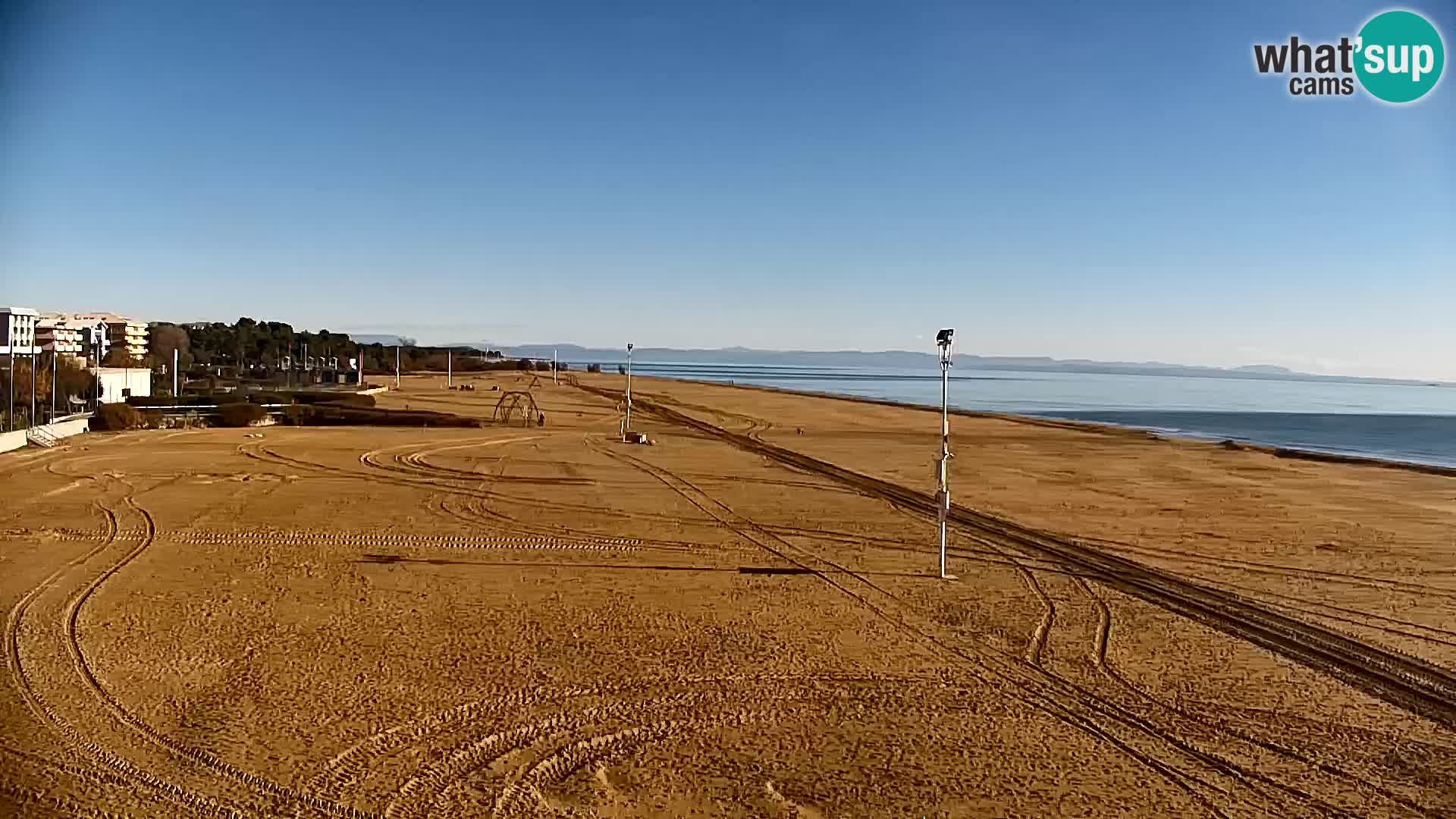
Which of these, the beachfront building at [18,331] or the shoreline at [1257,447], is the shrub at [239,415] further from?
the shoreline at [1257,447]

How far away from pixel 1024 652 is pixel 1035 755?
2.72 m

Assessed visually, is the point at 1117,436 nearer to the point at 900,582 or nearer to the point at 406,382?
the point at 900,582

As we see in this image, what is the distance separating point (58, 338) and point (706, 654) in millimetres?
43046

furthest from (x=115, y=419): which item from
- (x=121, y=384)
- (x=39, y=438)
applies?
(x=121, y=384)

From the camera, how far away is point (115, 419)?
A: 35125mm

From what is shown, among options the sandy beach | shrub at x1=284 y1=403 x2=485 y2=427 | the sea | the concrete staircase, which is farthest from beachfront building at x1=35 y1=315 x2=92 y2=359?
the sea

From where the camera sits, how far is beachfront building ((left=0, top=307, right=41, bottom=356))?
83.7 ft

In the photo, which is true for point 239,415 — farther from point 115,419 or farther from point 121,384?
point 121,384

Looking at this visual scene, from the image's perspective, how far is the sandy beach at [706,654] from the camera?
6.77 metres

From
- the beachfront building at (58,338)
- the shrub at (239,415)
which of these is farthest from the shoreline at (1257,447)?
the beachfront building at (58,338)

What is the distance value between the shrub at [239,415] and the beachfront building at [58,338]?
19.3ft

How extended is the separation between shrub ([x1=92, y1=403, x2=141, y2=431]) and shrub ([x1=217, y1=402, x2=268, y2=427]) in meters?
3.28

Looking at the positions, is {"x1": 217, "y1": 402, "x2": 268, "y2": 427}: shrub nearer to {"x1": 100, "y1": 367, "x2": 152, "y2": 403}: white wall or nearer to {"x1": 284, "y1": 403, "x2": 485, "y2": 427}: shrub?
{"x1": 284, "y1": 403, "x2": 485, "y2": 427}: shrub

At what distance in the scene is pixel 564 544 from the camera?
609 inches
